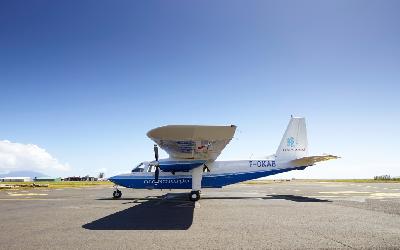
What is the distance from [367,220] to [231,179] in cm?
1393

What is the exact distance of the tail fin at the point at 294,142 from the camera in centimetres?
2729

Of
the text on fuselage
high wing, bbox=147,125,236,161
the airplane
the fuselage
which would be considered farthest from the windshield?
the text on fuselage

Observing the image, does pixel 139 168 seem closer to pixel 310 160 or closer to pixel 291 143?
pixel 291 143

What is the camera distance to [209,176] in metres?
25.9

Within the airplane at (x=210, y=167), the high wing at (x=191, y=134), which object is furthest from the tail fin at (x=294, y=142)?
→ the high wing at (x=191, y=134)

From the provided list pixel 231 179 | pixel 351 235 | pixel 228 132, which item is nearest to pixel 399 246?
pixel 351 235

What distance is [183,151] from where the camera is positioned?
67.3 feet

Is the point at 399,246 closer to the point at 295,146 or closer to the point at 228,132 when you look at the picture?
the point at 228,132

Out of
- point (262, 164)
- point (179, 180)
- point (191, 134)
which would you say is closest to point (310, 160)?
point (262, 164)

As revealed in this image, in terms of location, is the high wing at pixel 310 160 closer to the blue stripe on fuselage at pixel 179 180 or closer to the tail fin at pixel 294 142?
the tail fin at pixel 294 142

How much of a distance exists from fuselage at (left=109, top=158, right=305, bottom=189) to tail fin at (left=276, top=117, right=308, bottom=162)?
1245mm

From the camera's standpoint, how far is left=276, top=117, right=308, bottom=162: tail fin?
2729 cm

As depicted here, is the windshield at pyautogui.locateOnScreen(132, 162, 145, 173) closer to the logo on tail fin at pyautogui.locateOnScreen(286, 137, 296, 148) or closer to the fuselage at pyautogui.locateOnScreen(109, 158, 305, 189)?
the fuselage at pyautogui.locateOnScreen(109, 158, 305, 189)

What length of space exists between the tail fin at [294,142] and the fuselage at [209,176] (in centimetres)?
125
